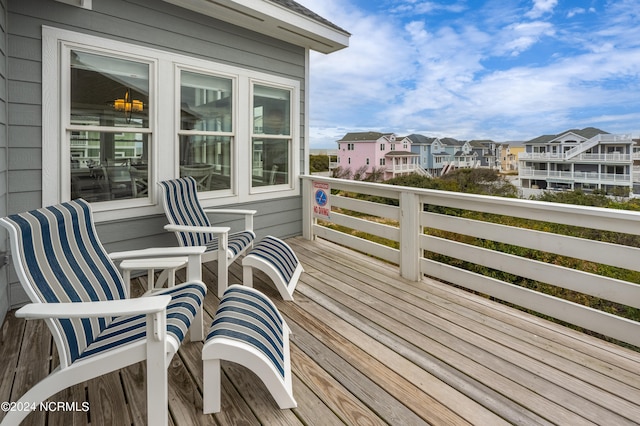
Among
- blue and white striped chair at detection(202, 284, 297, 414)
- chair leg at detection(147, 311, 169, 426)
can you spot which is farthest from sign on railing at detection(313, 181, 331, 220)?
chair leg at detection(147, 311, 169, 426)

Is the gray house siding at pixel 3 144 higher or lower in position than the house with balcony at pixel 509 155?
lower

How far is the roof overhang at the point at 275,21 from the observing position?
11.9 feet

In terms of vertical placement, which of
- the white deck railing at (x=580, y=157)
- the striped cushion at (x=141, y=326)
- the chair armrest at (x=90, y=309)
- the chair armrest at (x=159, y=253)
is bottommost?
the striped cushion at (x=141, y=326)

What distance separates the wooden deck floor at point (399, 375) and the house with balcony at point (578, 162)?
10569 millimetres

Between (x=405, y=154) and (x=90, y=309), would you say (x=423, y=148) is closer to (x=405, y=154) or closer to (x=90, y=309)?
(x=405, y=154)

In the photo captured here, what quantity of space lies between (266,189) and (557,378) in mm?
3690

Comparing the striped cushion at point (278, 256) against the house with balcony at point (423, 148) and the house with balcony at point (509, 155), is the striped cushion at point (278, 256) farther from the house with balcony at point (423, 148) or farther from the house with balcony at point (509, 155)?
the house with balcony at point (423, 148)

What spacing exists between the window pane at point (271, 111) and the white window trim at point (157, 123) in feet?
0.28

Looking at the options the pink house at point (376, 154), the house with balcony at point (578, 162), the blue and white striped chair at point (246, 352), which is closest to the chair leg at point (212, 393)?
the blue and white striped chair at point (246, 352)

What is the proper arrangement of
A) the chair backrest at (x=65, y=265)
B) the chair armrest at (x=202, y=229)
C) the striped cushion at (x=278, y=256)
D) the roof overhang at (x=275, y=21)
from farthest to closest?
the roof overhang at (x=275, y=21) → the striped cushion at (x=278, y=256) → the chair armrest at (x=202, y=229) → the chair backrest at (x=65, y=265)

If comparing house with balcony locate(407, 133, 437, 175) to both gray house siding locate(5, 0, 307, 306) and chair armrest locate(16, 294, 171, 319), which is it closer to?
gray house siding locate(5, 0, 307, 306)

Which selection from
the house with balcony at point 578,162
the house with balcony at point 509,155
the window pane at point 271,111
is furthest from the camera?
the house with balcony at point 509,155

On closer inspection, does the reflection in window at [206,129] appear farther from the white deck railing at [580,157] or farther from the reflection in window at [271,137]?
the white deck railing at [580,157]

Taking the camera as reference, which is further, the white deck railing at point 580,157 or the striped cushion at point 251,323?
the white deck railing at point 580,157
